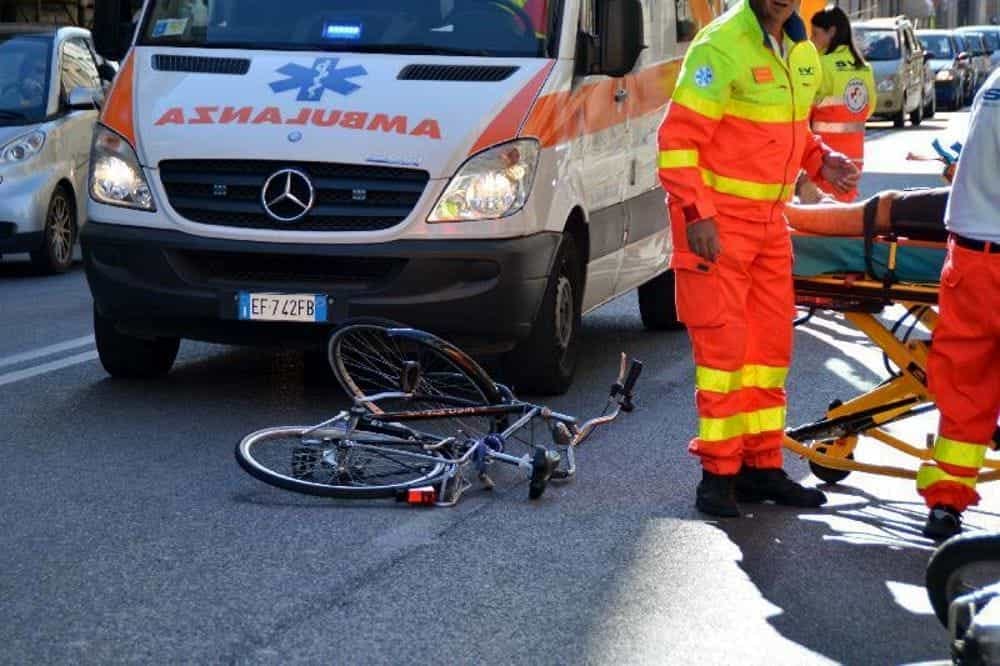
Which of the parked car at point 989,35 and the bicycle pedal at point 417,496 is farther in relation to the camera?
the parked car at point 989,35

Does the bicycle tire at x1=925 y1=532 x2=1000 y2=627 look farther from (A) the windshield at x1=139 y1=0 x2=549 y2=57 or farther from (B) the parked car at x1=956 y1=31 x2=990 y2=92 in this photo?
(B) the parked car at x1=956 y1=31 x2=990 y2=92

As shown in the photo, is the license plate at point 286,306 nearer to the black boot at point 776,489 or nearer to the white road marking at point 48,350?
the white road marking at point 48,350

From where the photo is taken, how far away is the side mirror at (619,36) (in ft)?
31.1

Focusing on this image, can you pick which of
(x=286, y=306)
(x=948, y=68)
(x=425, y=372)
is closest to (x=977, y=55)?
(x=948, y=68)

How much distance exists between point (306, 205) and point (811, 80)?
249 cm

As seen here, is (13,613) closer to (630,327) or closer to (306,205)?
(306,205)

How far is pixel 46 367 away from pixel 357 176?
2.18 meters

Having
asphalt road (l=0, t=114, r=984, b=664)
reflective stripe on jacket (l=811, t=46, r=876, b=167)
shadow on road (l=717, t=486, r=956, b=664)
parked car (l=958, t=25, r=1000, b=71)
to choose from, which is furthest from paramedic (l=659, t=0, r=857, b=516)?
parked car (l=958, t=25, r=1000, b=71)

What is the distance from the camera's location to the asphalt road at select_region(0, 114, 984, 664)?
5.38 meters

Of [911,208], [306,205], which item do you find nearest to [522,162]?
[306,205]

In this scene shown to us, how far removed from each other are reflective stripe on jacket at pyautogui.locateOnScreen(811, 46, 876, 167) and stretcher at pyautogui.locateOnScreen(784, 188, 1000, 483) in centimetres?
578

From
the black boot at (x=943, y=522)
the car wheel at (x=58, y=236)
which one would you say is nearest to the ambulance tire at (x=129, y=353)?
the black boot at (x=943, y=522)

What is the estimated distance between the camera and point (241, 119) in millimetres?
9016

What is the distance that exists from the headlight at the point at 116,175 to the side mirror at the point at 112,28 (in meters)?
0.93
